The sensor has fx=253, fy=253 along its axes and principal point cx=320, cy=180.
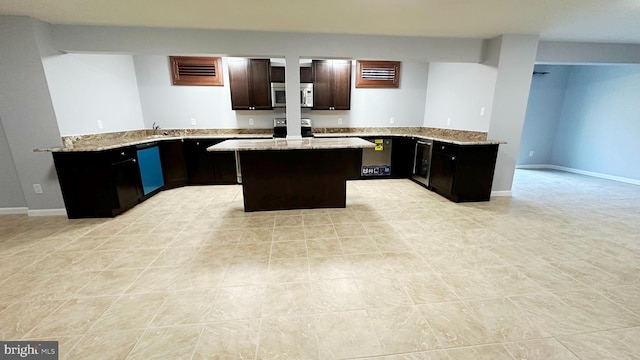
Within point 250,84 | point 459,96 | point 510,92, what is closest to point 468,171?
point 510,92

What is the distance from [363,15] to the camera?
282 cm

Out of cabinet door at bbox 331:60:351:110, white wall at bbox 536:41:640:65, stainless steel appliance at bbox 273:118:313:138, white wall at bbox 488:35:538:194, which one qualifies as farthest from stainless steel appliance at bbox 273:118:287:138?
white wall at bbox 536:41:640:65

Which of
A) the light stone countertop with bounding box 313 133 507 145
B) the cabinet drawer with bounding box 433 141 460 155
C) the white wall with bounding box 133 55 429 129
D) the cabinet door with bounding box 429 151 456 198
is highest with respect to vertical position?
the white wall with bounding box 133 55 429 129

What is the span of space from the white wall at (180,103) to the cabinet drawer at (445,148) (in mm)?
3179

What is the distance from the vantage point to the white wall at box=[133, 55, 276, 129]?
4598mm

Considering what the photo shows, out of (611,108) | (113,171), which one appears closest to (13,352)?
(113,171)

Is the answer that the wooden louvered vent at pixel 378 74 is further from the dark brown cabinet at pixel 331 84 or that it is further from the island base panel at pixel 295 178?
the island base panel at pixel 295 178

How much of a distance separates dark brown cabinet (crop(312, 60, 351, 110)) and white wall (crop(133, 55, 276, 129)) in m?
1.09

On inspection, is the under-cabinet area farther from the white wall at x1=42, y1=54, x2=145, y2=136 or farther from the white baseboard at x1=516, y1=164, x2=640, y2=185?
the white baseboard at x1=516, y1=164, x2=640, y2=185

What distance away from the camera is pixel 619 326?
1566 millimetres

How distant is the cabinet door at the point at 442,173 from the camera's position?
378 centimetres

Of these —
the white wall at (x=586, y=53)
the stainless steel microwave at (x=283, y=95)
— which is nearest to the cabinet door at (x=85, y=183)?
the stainless steel microwave at (x=283, y=95)

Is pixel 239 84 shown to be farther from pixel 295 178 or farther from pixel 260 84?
pixel 295 178

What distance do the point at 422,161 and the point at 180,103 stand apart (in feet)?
15.3
